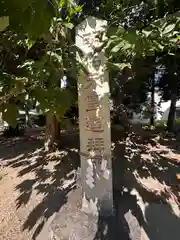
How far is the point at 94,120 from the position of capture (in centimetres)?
360

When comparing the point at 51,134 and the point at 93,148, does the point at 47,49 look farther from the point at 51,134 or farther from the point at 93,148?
the point at 51,134

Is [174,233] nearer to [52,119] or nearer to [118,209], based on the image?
[118,209]

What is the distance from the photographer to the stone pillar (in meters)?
3.47

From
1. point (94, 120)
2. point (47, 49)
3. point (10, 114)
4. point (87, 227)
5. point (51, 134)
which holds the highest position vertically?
point (47, 49)

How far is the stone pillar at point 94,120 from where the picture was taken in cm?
347

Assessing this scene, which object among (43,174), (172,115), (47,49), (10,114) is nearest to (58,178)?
(43,174)

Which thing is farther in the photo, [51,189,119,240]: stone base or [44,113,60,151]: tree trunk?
[44,113,60,151]: tree trunk

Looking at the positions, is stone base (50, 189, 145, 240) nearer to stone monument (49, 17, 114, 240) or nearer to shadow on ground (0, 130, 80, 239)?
stone monument (49, 17, 114, 240)

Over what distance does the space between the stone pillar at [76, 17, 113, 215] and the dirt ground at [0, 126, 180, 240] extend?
2.36 feet

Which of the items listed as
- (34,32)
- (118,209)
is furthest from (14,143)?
(34,32)

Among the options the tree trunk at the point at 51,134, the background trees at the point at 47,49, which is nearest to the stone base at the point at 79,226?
the background trees at the point at 47,49

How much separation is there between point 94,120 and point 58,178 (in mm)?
1863

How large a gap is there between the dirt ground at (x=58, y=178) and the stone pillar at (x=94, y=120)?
0.72 metres

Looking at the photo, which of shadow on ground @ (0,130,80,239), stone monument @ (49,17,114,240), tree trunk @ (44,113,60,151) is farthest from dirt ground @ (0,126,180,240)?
stone monument @ (49,17,114,240)
